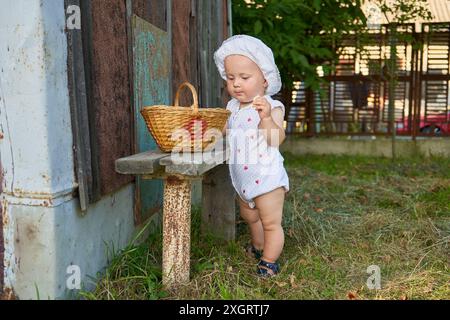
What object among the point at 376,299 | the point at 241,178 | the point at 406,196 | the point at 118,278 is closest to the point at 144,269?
the point at 118,278

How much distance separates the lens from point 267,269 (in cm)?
292

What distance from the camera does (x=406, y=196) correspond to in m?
5.18

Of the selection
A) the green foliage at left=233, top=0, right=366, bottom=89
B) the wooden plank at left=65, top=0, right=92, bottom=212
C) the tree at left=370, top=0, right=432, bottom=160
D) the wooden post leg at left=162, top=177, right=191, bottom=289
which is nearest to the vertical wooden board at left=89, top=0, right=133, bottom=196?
the wooden plank at left=65, top=0, right=92, bottom=212

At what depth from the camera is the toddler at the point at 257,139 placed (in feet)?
9.41

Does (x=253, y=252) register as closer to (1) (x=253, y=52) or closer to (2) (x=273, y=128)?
(2) (x=273, y=128)

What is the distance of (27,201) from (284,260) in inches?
66.4

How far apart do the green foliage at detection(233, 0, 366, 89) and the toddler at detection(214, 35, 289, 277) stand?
3226 millimetres

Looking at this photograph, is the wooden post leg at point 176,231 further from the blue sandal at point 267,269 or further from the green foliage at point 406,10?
the green foliage at point 406,10

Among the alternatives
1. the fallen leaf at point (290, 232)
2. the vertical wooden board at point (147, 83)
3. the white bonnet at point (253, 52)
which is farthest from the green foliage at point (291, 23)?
the white bonnet at point (253, 52)

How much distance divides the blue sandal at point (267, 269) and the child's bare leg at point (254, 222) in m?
0.33

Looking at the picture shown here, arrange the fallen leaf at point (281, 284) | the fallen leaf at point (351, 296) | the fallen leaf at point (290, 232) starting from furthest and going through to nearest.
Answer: the fallen leaf at point (290, 232) → the fallen leaf at point (281, 284) → the fallen leaf at point (351, 296)

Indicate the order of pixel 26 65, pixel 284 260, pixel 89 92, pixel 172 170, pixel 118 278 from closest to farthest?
pixel 26 65 < pixel 172 170 < pixel 89 92 < pixel 118 278 < pixel 284 260

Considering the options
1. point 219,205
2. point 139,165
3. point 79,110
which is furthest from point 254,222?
point 79,110

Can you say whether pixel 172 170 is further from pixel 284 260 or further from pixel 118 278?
pixel 284 260
